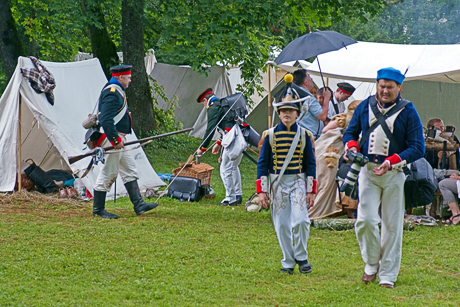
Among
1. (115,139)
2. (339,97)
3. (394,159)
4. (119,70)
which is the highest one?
(119,70)

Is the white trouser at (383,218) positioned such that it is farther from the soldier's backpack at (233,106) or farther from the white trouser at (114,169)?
the soldier's backpack at (233,106)

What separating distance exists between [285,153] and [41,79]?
5536mm

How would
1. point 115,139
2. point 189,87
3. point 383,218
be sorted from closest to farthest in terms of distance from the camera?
point 383,218, point 115,139, point 189,87

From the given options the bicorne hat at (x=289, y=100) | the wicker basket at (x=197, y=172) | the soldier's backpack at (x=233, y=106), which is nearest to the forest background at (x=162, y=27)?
the soldier's backpack at (x=233, y=106)

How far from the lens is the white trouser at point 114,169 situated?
7.86 meters

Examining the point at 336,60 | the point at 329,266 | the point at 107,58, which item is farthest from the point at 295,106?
the point at 107,58

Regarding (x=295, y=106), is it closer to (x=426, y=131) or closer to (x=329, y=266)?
(x=329, y=266)

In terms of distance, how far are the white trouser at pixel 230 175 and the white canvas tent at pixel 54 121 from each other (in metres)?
1.66

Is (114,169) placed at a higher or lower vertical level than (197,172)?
higher

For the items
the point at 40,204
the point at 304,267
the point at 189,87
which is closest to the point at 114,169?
the point at 40,204

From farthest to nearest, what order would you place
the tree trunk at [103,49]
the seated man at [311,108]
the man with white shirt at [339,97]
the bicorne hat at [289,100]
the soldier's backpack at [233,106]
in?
the tree trunk at [103,49]
the soldier's backpack at [233,106]
the man with white shirt at [339,97]
the seated man at [311,108]
the bicorne hat at [289,100]

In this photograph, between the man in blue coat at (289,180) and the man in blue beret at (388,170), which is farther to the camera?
the man in blue coat at (289,180)

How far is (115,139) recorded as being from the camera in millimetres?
7641

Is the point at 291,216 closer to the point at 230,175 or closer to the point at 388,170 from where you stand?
the point at 388,170
